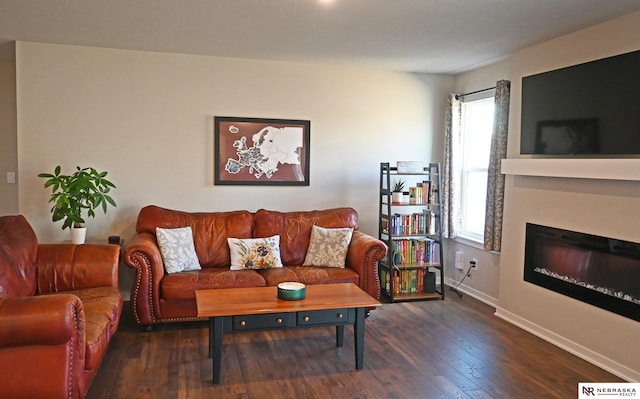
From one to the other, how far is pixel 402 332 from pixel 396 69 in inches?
113

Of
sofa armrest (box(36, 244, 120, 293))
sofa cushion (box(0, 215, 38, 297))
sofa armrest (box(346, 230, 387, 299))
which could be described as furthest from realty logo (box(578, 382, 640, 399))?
sofa cushion (box(0, 215, 38, 297))

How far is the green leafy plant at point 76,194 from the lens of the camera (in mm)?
4184

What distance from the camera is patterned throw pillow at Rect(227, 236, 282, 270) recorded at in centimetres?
446

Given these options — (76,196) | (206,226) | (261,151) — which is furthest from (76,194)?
(261,151)

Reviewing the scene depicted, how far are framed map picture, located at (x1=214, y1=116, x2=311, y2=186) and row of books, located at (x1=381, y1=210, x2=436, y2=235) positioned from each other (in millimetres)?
991

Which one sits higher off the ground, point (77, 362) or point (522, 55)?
point (522, 55)

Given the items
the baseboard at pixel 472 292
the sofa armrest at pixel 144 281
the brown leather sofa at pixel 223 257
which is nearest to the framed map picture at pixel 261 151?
the brown leather sofa at pixel 223 257

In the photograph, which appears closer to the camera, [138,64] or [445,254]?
[138,64]

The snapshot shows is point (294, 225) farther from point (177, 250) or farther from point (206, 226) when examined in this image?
point (177, 250)

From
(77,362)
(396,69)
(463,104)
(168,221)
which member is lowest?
(77,362)

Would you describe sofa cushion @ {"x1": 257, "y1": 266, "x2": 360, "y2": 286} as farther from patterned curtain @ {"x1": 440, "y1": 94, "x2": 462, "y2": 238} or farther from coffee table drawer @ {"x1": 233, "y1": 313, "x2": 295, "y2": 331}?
patterned curtain @ {"x1": 440, "y1": 94, "x2": 462, "y2": 238}

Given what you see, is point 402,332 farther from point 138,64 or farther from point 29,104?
point 29,104

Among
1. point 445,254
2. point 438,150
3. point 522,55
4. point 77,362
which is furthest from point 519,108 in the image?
point 77,362

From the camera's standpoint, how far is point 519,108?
4383 millimetres
